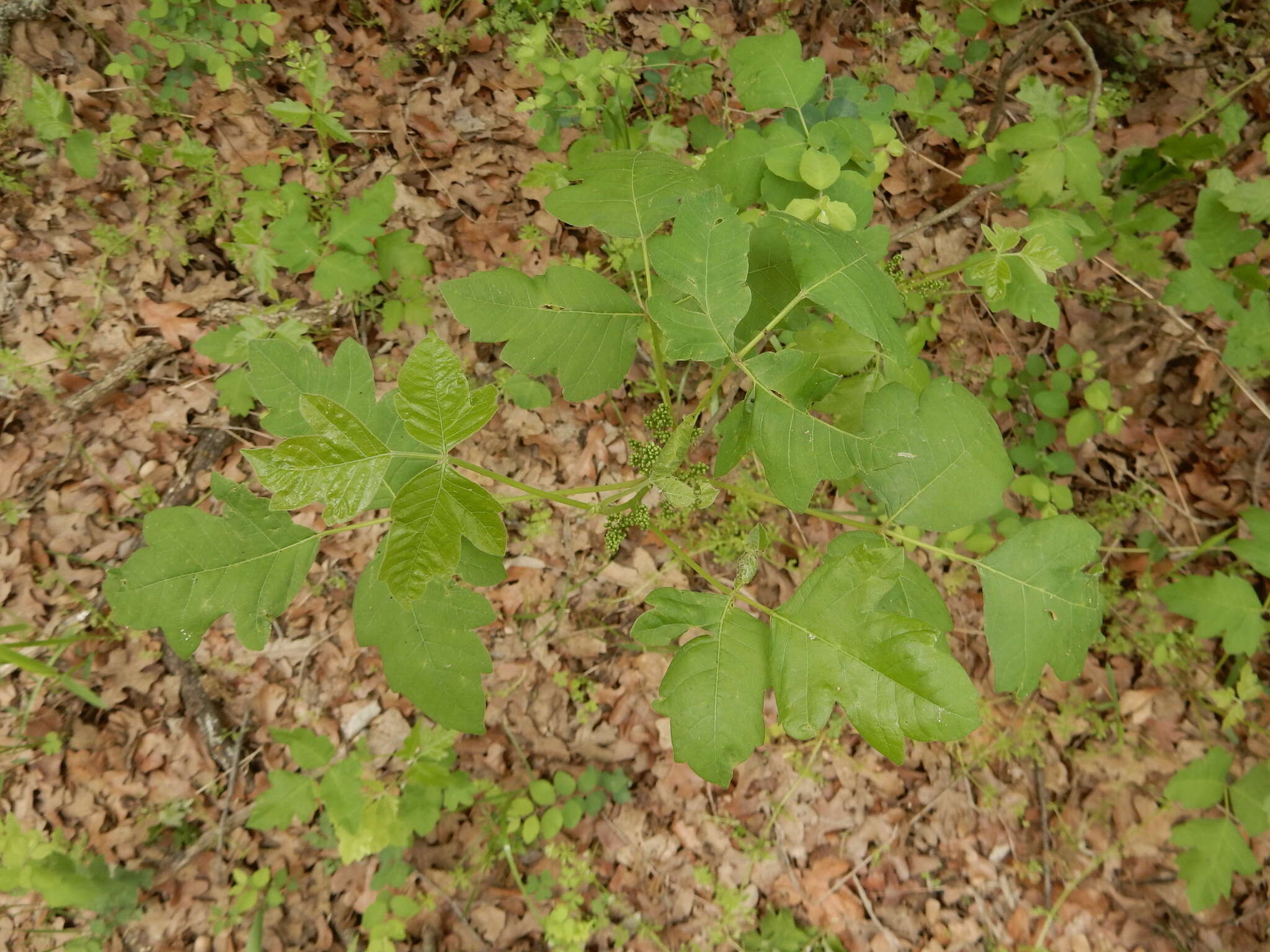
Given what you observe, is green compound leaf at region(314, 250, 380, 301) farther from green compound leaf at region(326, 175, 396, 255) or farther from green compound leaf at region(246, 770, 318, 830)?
green compound leaf at region(246, 770, 318, 830)

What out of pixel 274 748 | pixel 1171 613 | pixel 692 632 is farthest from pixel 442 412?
pixel 1171 613

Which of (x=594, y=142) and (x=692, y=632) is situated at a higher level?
(x=594, y=142)

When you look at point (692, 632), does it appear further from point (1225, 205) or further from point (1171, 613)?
point (1225, 205)

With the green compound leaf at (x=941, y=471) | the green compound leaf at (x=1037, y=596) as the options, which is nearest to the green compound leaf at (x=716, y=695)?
the green compound leaf at (x=941, y=471)

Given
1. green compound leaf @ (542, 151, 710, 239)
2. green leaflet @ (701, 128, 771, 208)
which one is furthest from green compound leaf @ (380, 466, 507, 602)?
green leaflet @ (701, 128, 771, 208)

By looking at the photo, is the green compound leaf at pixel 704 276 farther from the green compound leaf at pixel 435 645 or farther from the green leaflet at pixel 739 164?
the green compound leaf at pixel 435 645

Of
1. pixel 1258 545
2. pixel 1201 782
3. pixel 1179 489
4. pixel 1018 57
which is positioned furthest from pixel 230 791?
pixel 1179 489

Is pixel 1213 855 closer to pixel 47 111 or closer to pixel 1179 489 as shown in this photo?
pixel 1179 489
